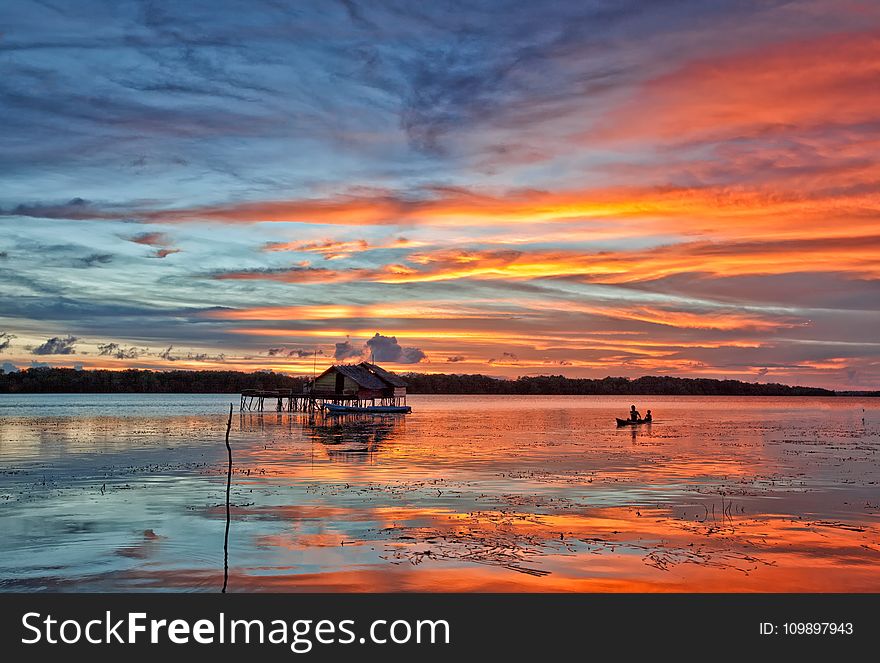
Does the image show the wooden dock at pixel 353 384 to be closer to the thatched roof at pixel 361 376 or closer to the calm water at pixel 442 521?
the thatched roof at pixel 361 376

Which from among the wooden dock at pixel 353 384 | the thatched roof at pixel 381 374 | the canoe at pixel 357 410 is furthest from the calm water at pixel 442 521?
the thatched roof at pixel 381 374

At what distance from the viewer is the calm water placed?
1786 centimetres

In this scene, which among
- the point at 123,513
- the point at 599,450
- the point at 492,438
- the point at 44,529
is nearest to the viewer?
the point at 44,529

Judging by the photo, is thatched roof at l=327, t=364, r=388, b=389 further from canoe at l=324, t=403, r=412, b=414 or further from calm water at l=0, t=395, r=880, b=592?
calm water at l=0, t=395, r=880, b=592

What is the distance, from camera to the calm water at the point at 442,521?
58.6ft

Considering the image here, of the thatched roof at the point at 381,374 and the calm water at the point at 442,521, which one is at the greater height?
the thatched roof at the point at 381,374

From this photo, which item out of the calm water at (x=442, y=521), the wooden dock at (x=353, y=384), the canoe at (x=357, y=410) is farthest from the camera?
the canoe at (x=357, y=410)

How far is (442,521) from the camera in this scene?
2444cm

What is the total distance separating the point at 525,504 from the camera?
28.0 m

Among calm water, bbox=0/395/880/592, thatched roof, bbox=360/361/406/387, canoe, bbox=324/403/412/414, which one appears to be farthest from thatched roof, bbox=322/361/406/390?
calm water, bbox=0/395/880/592

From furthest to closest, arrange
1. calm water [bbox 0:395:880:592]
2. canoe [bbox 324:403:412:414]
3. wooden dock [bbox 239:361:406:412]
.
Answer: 1. canoe [bbox 324:403:412:414]
2. wooden dock [bbox 239:361:406:412]
3. calm water [bbox 0:395:880:592]
